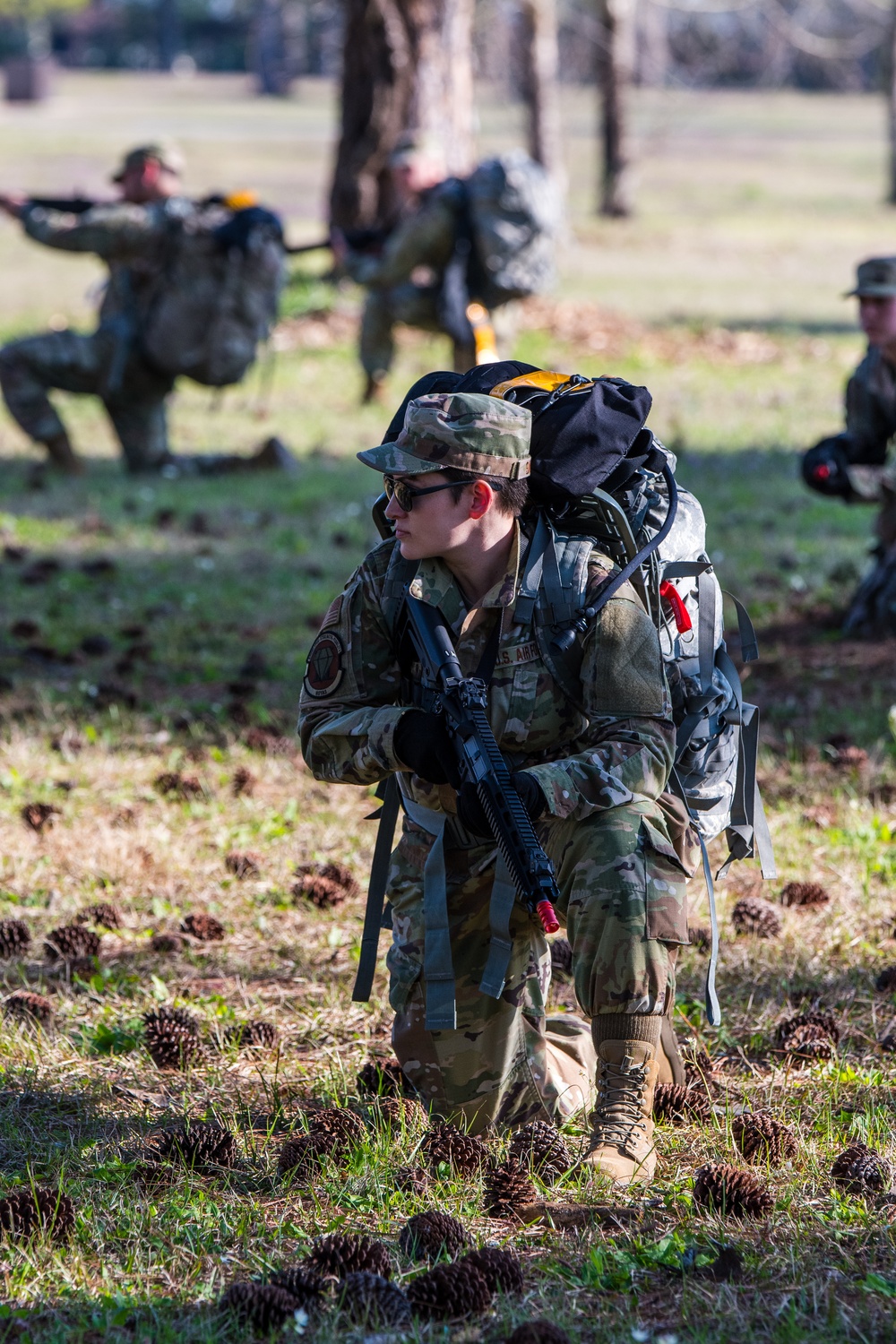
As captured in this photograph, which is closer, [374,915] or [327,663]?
[327,663]

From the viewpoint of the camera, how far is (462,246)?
11.3 meters

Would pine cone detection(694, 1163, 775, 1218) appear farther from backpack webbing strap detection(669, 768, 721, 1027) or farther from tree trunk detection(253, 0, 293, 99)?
tree trunk detection(253, 0, 293, 99)

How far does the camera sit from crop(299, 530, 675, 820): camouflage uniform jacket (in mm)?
3416

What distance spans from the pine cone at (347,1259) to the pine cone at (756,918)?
6.67ft

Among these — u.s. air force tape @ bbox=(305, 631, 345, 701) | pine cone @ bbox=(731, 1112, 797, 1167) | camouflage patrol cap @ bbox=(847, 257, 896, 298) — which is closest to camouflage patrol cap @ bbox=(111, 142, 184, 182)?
camouflage patrol cap @ bbox=(847, 257, 896, 298)

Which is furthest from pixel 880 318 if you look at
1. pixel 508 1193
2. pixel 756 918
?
pixel 508 1193

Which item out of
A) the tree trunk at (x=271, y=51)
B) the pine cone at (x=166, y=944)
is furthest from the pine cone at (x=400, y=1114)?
the tree trunk at (x=271, y=51)

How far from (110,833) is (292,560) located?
4.00 m

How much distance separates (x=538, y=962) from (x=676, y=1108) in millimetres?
461

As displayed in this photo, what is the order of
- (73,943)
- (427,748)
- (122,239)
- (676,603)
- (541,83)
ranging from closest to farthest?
1. (427,748)
2. (676,603)
3. (73,943)
4. (122,239)
5. (541,83)

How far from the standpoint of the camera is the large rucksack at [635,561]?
11.8 feet

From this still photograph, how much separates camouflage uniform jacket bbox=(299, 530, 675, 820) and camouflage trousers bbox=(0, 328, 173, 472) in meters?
8.09

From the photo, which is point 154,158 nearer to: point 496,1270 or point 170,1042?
point 170,1042

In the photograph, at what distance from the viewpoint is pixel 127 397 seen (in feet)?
38.2
